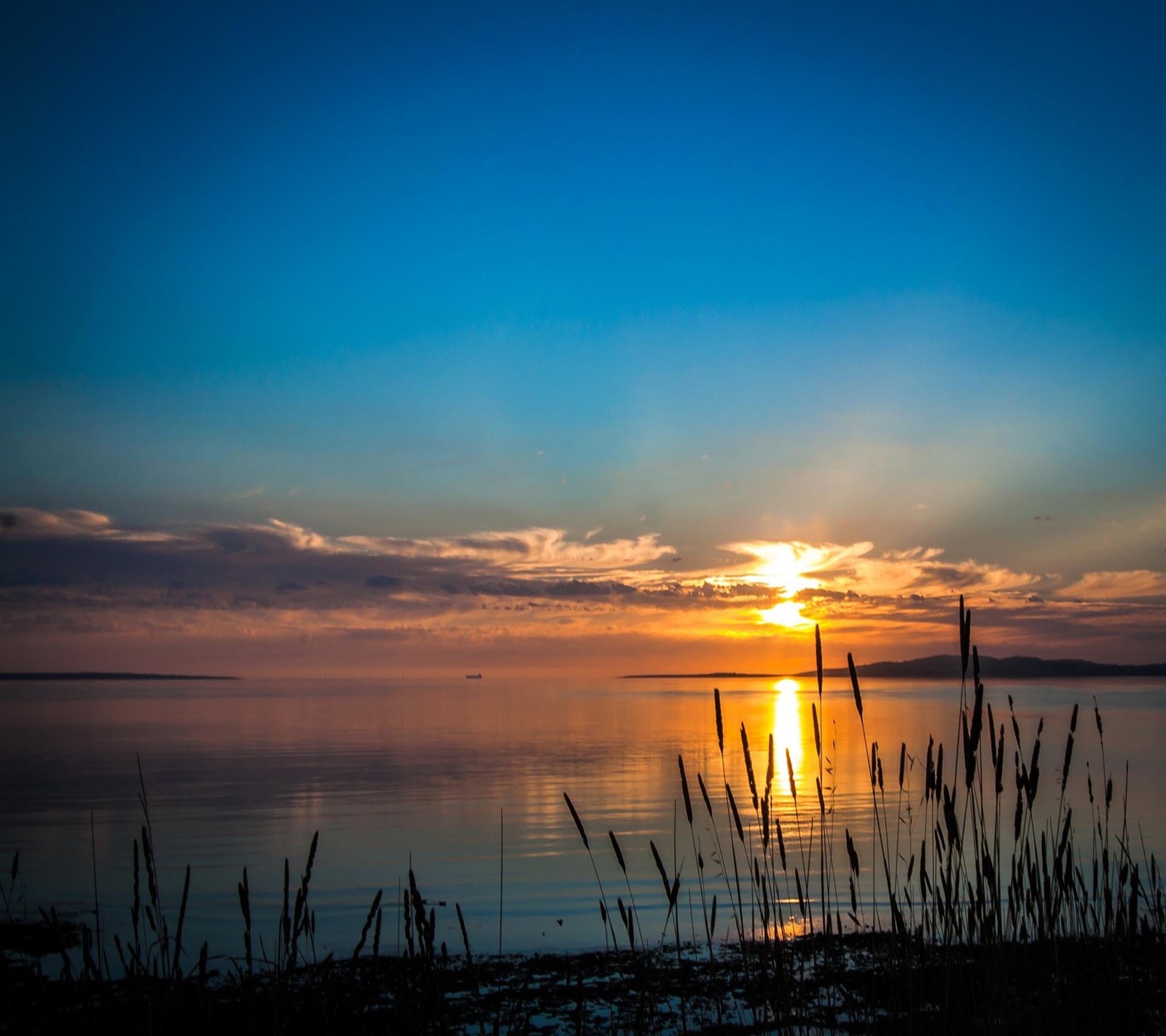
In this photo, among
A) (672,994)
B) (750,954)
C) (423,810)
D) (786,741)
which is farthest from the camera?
(786,741)

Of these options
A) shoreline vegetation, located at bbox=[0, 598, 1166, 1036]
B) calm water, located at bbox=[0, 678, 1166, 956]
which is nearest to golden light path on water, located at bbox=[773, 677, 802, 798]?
calm water, located at bbox=[0, 678, 1166, 956]

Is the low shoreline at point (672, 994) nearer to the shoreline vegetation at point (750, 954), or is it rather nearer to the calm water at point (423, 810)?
the shoreline vegetation at point (750, 954)

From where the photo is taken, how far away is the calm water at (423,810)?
504 inches

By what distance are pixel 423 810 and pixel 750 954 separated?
13.0 m

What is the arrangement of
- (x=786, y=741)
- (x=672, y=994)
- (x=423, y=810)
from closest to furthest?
1. (x=672, y=994)
2. (x=423, y=810)
3. (x=786, y=741)

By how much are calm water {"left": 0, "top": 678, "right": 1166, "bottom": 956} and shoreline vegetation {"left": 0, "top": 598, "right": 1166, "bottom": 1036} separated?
620 millimetres

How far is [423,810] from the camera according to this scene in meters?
21.4

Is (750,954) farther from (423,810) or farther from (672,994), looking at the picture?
(423,810)

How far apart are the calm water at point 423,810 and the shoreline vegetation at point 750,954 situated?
620 millimetres

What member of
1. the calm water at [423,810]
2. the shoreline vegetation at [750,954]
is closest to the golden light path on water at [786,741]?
the calm water at [423,810]

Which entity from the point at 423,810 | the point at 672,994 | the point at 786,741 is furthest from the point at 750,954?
the point at 786,741

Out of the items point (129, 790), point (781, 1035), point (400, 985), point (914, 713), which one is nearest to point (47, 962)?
point (400, 985)

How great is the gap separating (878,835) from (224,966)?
1100 cm

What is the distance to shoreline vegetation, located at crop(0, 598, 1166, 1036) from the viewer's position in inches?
144
